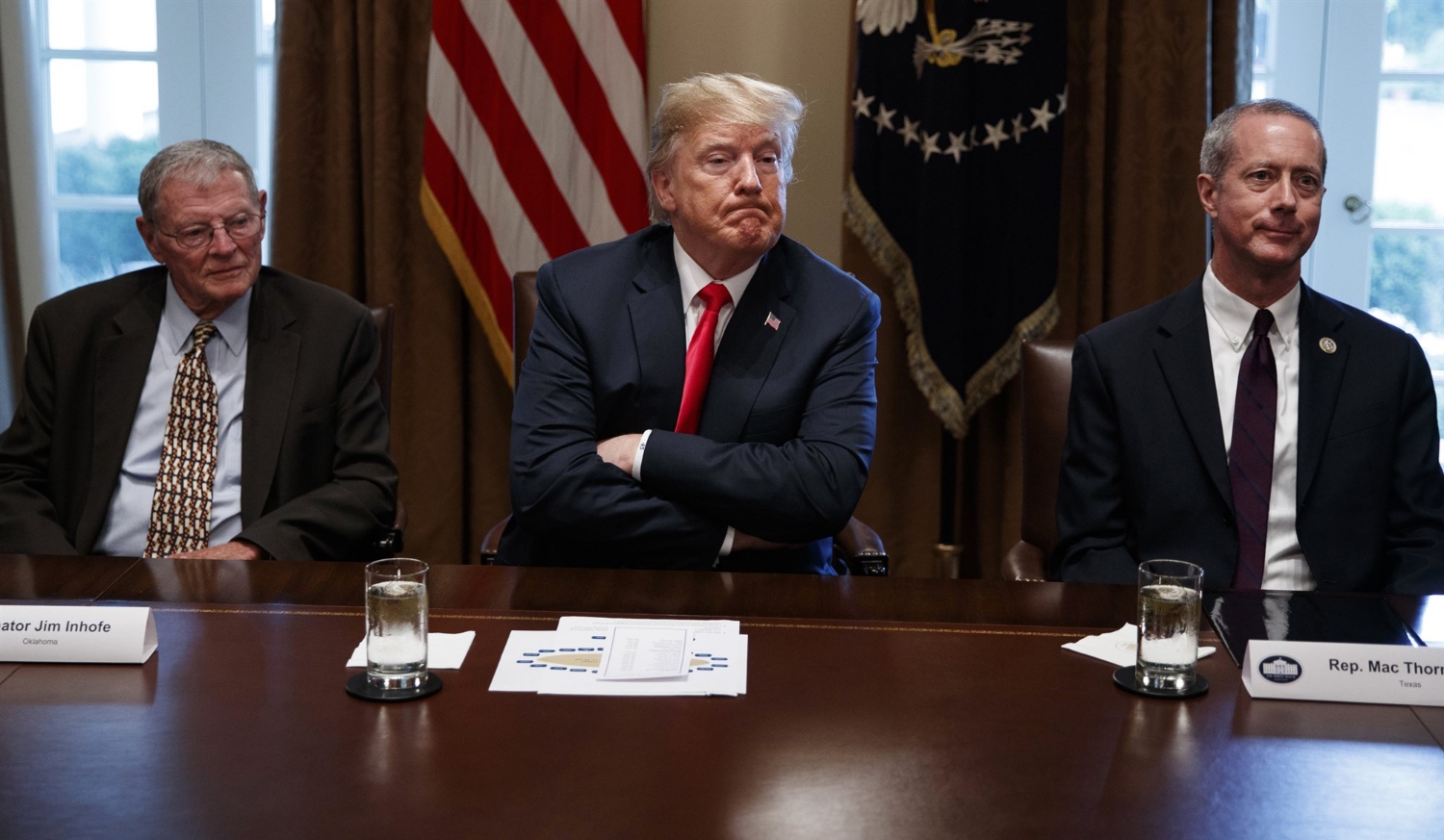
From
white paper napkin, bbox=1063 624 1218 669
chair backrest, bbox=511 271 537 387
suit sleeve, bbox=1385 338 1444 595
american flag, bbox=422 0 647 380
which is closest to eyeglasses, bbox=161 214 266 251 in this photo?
chair backrest, bbox=511 271 537 387

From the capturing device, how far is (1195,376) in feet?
7.99

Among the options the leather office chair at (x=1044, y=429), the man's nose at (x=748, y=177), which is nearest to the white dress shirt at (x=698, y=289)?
the man's nose at (x=748, y=177)

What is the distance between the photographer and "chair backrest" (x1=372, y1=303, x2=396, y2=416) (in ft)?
9.51

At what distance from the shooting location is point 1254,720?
147cm

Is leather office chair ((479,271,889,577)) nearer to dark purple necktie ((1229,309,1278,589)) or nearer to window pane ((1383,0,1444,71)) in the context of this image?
dark purple necktie ((1229,309,1278,589))

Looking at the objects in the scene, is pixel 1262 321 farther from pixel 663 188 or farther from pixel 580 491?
pixel 580 491

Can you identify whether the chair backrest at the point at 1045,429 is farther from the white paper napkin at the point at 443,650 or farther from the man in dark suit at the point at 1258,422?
the white paper napkin at the point at 443,650

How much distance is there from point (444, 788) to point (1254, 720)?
2.79ft

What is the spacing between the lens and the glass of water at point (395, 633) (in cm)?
152

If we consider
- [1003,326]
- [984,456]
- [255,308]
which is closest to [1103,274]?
[1003,326]

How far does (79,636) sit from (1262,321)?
1.96 metres

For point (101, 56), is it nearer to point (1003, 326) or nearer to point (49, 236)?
point (49, 236)

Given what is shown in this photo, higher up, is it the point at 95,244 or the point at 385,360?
the point at 95,244

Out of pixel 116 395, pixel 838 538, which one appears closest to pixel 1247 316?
pixel 838 538
